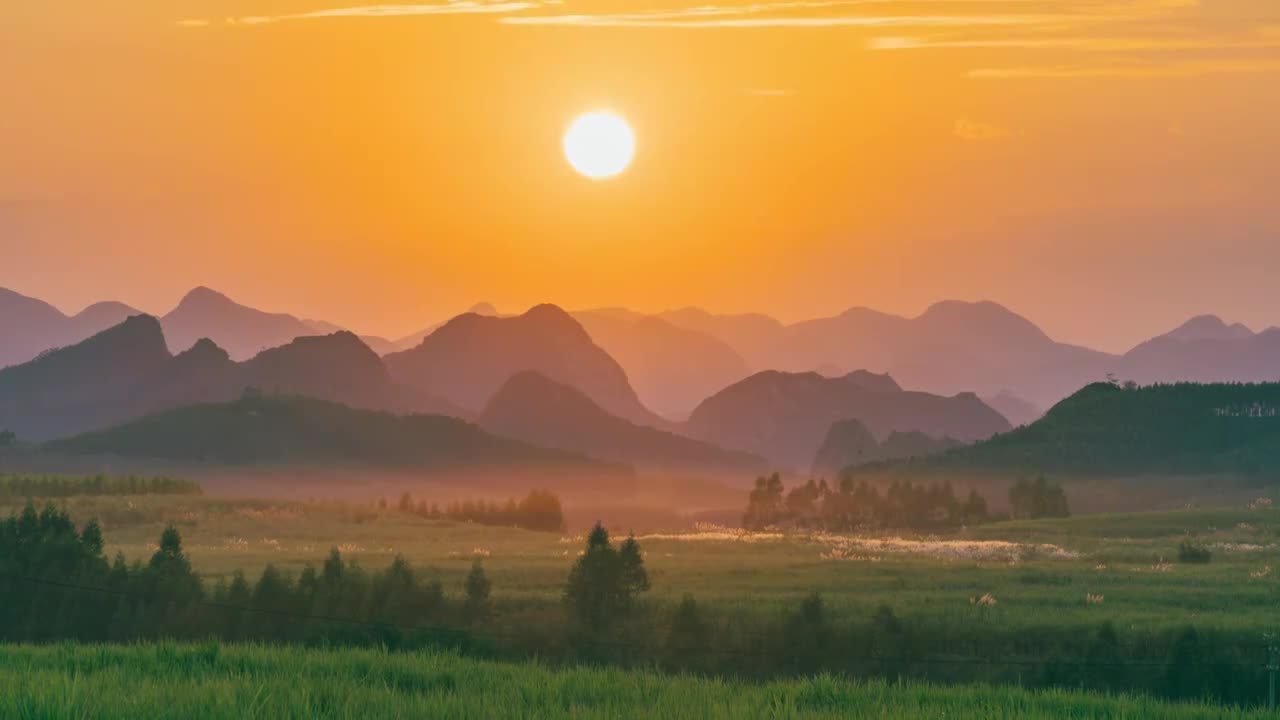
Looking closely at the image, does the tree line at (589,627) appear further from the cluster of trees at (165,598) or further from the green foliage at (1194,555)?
the green foliage at (1194,555)

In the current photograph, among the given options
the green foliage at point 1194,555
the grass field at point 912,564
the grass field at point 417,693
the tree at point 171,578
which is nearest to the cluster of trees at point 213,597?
the tree at point 171,578

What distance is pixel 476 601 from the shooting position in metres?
73.2

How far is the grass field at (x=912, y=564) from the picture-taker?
81.2 m

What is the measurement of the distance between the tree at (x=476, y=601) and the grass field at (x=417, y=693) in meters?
35.6

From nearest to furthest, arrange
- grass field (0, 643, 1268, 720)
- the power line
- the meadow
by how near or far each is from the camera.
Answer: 1. grass field (0, 643, 1268, 720)
2. the power line
3. the meadow

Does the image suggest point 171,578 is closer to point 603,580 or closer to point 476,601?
point 476,601

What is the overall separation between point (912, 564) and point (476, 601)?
4868cm

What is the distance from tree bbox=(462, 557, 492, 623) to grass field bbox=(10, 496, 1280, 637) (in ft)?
24.1

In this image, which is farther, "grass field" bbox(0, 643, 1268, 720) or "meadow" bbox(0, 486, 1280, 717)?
"meadow" bbox(0, 486, 1280, 717)

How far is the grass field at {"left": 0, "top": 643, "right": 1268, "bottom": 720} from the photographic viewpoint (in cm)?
2694

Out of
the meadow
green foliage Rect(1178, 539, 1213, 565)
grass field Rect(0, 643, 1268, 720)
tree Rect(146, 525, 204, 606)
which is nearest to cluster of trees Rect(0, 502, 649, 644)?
tree Rect(146, 525, 204, 606)

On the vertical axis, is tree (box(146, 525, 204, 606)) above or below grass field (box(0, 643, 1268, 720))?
above

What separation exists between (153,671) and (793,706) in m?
14.8

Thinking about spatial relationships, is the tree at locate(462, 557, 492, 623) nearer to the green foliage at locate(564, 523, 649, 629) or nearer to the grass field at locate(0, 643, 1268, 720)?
the green foliage at locate(564, 523, 649, 629)
